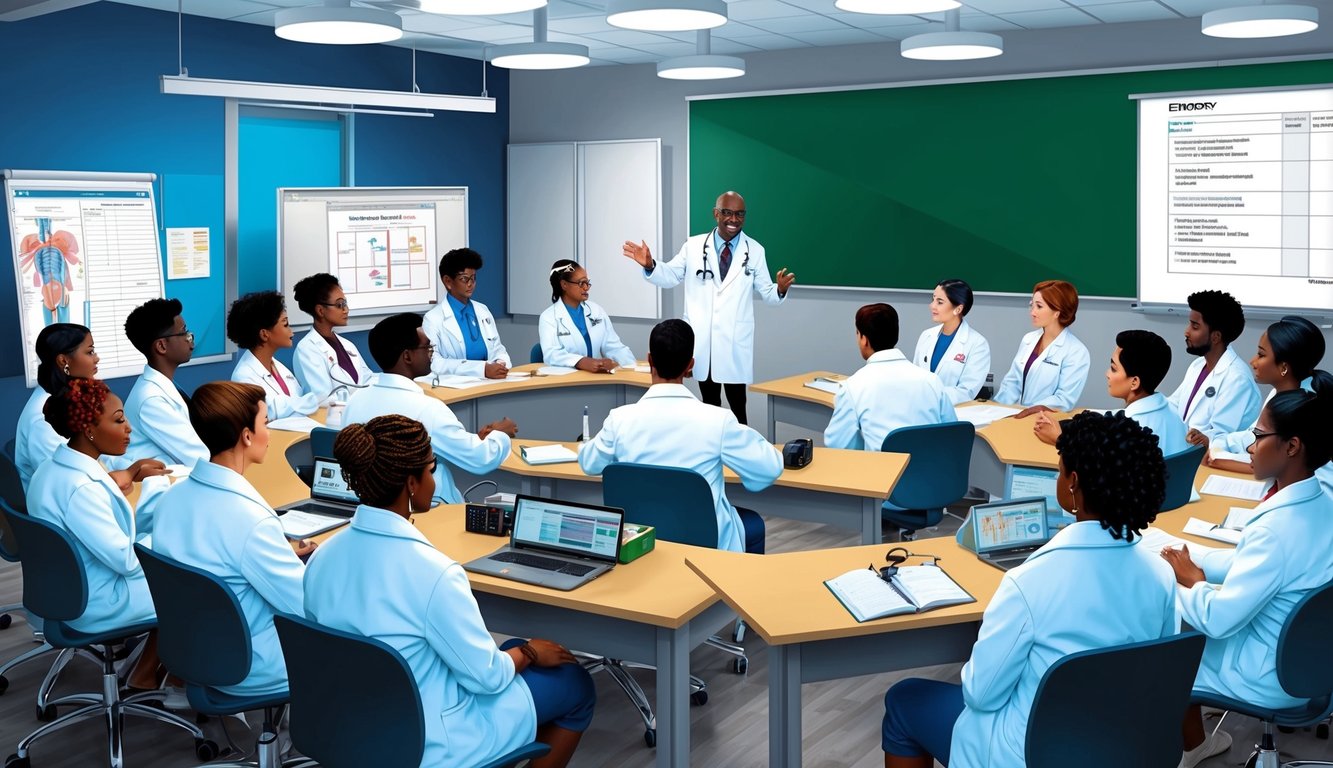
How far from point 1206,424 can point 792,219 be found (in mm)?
Result: 3984

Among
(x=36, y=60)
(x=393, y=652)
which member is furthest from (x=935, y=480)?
(x=36, y=60)

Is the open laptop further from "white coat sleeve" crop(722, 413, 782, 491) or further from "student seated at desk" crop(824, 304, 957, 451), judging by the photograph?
"student seated at desk" crop(824, 304, 957, 451)

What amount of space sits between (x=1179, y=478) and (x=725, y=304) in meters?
3.69

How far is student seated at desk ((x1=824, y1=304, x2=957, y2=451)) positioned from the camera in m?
5.03

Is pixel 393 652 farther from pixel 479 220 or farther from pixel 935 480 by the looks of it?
pixel 479 220

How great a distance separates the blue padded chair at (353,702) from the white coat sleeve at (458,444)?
5.83 feet

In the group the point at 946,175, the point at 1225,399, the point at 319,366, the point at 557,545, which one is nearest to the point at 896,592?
the point at 557,545

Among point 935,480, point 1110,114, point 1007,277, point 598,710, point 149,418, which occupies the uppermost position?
point 1110,114

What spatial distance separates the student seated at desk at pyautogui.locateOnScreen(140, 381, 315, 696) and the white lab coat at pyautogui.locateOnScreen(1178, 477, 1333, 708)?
2.30 m

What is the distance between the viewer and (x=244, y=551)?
2973 millimetres

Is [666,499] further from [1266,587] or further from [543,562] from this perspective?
[1266,587]

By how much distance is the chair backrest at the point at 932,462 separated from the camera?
188 inches

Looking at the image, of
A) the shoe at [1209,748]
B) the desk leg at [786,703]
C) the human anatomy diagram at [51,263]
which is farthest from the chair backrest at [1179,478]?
the human anatomy diagram at [51,263]

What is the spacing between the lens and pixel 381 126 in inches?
344
